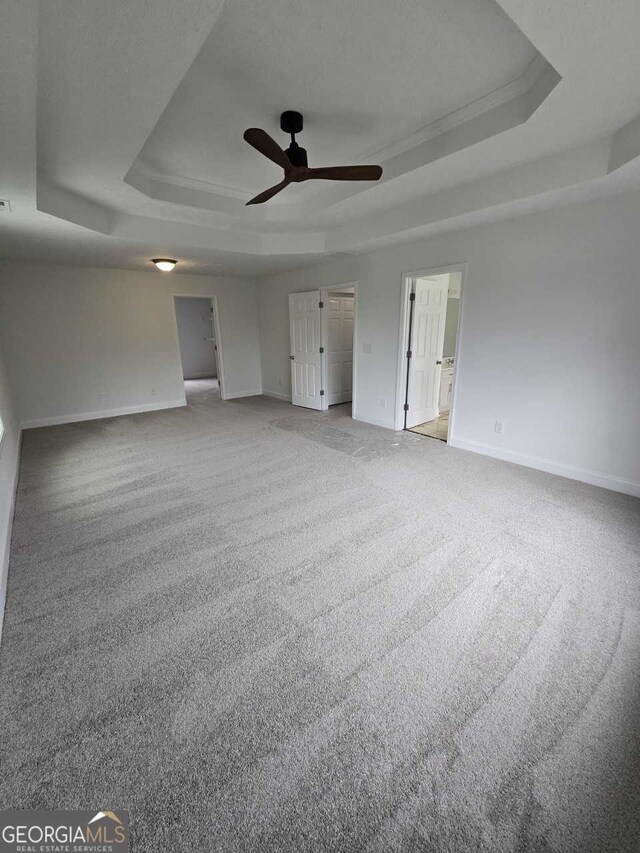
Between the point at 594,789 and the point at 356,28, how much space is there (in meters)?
3.30

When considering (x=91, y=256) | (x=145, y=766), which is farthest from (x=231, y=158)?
(x=145, y=766)

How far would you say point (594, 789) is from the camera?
1.17 m

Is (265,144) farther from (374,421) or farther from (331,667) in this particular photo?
(374,421)

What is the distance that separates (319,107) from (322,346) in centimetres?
357

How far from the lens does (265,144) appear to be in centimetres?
210

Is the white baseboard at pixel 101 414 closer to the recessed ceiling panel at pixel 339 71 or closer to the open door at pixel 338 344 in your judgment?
the open door at pixel 338 344

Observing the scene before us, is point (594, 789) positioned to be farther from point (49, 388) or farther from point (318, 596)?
point (49, 388)

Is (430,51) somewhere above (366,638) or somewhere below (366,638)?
above

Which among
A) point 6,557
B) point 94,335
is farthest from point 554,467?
point 94,335

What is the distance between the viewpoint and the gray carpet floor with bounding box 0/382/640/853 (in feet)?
3.72

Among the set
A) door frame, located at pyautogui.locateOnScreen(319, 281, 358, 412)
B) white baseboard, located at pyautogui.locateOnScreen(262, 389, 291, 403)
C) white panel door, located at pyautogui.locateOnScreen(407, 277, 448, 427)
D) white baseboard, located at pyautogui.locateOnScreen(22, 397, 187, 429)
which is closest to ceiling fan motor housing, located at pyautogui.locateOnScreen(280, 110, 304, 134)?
white panel door, located at pyautogui.locateOnScreen(407, 277, 448, 427)

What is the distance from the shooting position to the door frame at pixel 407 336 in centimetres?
393

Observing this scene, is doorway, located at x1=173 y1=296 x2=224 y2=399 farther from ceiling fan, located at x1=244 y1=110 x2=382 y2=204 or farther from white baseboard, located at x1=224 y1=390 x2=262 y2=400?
ceiling fan, located at x1=244 y1=110 x2=382 y2=204

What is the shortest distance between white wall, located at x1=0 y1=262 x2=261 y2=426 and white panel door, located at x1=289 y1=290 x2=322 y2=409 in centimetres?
151
